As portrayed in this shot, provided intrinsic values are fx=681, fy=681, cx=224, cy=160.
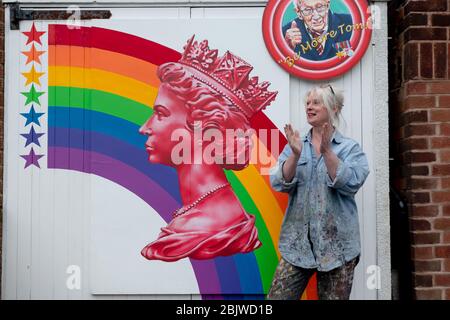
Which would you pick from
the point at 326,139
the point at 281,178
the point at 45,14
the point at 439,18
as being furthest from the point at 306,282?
the point at 45,14

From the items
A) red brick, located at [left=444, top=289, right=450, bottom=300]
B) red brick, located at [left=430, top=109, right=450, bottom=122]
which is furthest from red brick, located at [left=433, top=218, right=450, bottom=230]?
red brick, located at [left=430, top=109, right=450, bottom=122]

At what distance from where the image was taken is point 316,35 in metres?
4.99

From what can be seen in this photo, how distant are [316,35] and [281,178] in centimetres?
116

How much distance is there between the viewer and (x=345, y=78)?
503cm

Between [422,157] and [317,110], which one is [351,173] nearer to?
[317,110]

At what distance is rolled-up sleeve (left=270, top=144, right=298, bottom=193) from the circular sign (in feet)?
2.18

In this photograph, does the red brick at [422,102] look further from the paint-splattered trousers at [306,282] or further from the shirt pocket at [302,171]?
the paint-splattered trousers at [306,282]

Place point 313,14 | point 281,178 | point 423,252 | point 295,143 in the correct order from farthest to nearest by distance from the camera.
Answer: point 313,14 < point 423,252 < point 281,178 < point 295,143

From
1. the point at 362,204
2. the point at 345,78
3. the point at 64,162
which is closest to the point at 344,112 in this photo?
the point at 345,78

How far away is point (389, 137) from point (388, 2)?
104 centimetres

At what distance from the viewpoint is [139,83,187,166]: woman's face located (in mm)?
4957

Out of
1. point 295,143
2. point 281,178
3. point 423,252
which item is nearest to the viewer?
point 295,143

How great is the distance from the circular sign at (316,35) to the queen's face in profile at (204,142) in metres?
0.29

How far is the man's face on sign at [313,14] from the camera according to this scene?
4.99m
